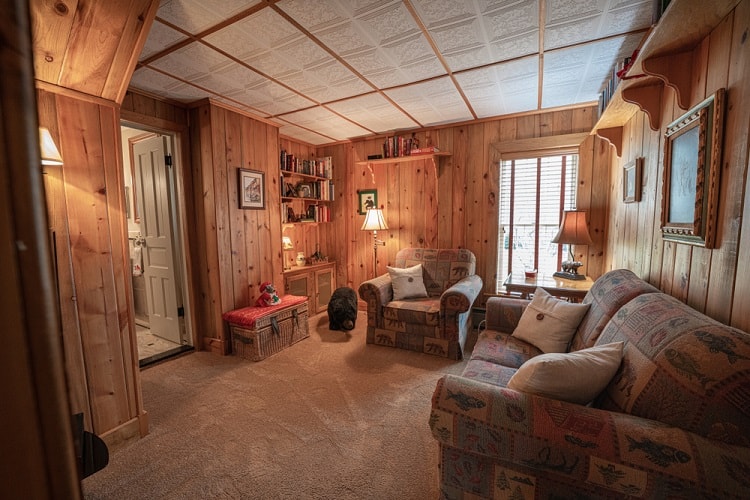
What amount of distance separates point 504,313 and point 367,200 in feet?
8.04

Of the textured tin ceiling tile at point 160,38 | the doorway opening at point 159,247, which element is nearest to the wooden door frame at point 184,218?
the doorway opening at point 159,247

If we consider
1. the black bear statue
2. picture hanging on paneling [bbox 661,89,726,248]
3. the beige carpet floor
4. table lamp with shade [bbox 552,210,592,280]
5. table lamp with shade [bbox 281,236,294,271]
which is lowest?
the beige carpet floor

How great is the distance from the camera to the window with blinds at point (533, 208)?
3256 millimetres

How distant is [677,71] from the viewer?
150cm

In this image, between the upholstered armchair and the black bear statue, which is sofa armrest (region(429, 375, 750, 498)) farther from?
the black bear statue

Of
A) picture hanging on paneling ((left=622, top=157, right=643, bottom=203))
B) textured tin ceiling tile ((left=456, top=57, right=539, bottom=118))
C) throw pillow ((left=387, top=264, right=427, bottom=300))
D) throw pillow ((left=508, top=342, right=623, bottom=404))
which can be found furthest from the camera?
throw pillow ((left=387, top=264, right=427, bottom=300))

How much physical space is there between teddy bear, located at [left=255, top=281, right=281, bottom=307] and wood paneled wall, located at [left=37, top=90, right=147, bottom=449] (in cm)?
128

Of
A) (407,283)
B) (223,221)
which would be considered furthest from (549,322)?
(223,221)

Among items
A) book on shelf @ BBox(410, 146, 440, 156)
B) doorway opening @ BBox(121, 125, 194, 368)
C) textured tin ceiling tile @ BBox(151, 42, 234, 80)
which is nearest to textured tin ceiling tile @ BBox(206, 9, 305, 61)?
textured tin ceiling tile @ BBox(151, 42, 234, 80)

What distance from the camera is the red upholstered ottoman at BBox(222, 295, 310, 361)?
9.20 feet

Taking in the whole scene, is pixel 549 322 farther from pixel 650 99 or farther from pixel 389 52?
pixel 389 52

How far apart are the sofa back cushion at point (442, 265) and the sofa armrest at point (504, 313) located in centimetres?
98

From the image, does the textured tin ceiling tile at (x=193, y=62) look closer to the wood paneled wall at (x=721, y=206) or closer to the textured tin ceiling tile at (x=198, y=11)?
the textured tin ceiling tile at (x=198, y=11)

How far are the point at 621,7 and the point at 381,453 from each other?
8.73 ft
